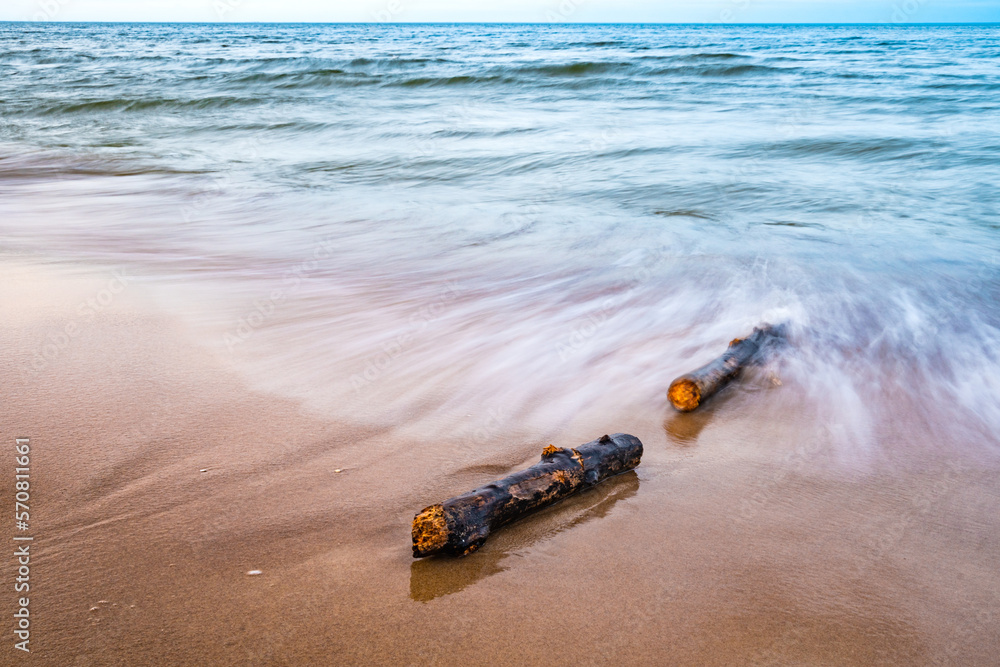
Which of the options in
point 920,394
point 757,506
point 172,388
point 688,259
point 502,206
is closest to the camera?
point 757,506

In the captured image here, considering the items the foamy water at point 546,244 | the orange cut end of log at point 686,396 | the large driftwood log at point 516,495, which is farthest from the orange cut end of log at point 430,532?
the orange cut end of log at point 686,396

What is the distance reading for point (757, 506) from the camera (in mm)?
2771


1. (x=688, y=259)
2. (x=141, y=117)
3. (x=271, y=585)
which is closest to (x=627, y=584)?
(x=271, y=585)

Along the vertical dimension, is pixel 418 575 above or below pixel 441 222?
above

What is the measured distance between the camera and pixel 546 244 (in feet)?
22.8

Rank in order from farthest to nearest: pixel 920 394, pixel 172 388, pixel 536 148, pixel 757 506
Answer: pixel 536 148 → pixel 920 394 → pixel 172 388 → pixel 757 506

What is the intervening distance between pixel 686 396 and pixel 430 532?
5.67ft

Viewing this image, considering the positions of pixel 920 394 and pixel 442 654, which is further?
pixel 920 394

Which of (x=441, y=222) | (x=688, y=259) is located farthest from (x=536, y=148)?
(x=688, y=259)


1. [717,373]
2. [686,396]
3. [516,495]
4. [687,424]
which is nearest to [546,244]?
[717,373]

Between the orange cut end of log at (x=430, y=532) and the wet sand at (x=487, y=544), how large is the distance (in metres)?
0.10

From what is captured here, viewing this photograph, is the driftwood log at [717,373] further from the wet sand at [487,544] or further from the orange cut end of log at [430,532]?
the orange cut end of log at [430,532]

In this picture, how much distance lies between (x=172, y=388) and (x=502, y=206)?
5702 millimetres

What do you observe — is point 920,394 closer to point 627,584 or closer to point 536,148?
point 627,584
